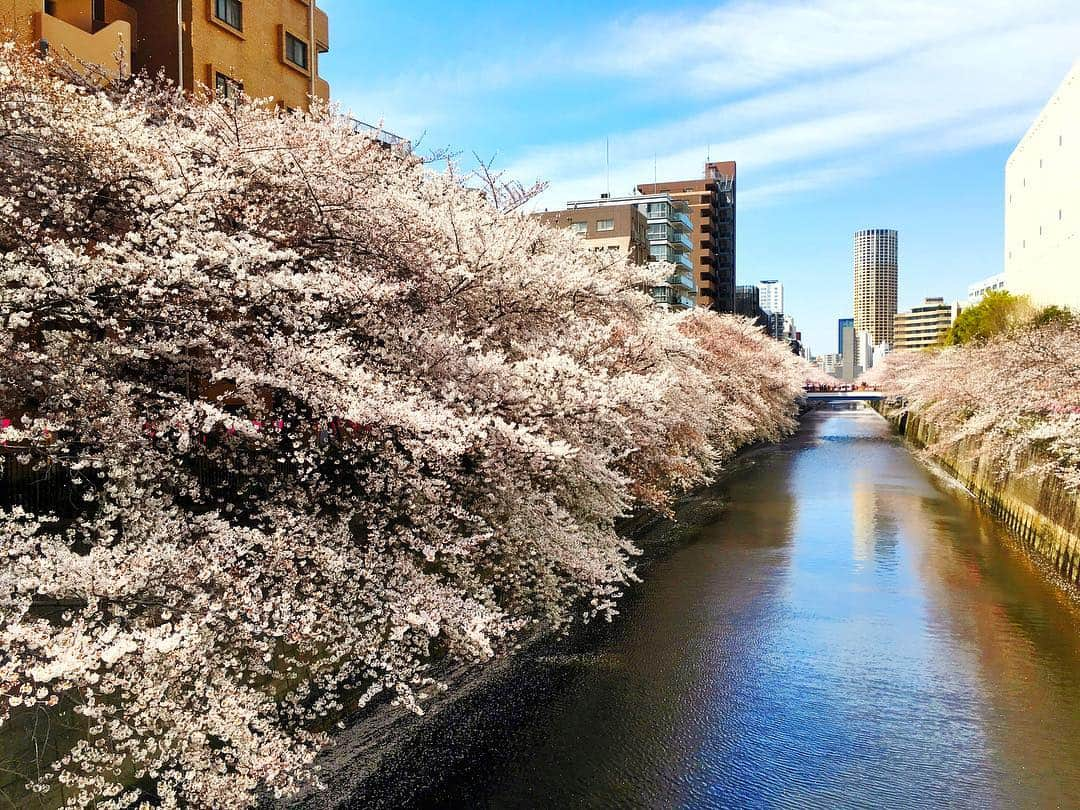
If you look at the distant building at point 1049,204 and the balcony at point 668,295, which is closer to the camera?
the distant building at point 1049,204

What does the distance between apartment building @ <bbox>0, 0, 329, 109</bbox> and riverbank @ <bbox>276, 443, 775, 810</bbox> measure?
12989mm

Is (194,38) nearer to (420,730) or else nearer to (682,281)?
(420,730)

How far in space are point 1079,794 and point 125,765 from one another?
10199 millimetres

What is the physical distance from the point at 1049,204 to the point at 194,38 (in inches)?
1554

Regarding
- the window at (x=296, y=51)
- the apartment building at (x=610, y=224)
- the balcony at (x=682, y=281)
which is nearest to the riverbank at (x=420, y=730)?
the window at (x=296, y=51)

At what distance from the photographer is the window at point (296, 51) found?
24.8 m

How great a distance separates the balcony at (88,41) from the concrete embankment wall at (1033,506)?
74.3 feet

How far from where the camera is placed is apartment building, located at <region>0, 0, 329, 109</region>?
18.1 metres

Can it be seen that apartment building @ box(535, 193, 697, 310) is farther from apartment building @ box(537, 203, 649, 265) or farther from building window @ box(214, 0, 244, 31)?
building window @ box(214, 0, 244, 31)

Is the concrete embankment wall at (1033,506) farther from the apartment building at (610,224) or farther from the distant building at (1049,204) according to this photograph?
the apartment building at (610,224)

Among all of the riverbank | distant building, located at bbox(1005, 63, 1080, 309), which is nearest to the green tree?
distant building, located at bbox(1005, 63, 1080, 309)

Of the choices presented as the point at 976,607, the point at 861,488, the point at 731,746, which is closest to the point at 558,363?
the point at 731,746

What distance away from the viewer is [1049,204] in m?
41.6

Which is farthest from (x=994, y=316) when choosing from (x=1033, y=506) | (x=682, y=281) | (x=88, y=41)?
(x=88, y=41)
